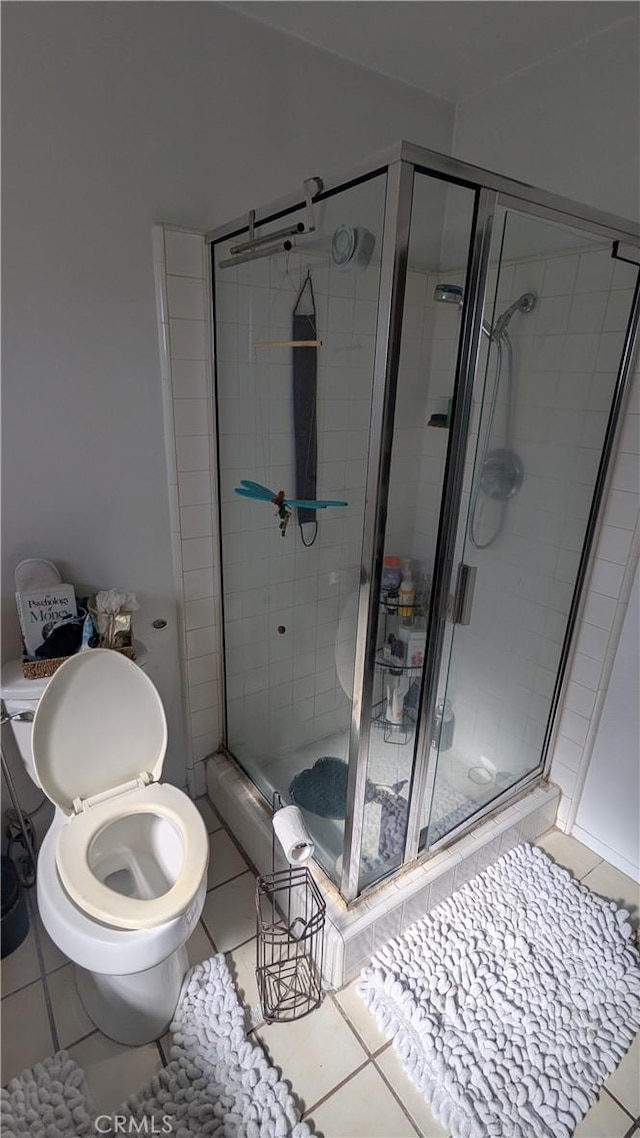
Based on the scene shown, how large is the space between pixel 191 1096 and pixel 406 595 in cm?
127

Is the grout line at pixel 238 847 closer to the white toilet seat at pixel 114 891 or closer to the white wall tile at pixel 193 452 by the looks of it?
the white toilet seat at pixel 114 891

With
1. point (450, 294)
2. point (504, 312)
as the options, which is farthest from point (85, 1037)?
point (504, 312)

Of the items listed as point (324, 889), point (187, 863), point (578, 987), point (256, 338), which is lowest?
point (578, 987)

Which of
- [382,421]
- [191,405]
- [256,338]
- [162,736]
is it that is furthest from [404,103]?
[162,736]

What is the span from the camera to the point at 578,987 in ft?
5.11

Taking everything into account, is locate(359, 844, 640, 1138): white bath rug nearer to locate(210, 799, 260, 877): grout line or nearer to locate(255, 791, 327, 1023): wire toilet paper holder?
locate(255, 791, 327, 1023): wire toilet paper holder

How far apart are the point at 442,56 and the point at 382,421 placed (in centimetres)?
135

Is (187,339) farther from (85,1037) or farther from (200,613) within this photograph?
(85,1037)

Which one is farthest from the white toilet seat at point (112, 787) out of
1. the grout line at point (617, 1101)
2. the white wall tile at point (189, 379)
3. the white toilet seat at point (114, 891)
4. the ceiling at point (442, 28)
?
the ceiling at point (442, 28)

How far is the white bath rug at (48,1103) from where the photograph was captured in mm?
1221

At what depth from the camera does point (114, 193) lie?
4.61 ft

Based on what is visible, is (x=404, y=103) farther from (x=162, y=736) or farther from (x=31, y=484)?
(x=162, y=736)

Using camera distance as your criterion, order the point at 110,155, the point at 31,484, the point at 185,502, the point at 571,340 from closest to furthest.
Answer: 1. the point at 110,155
2. the point at 31,484
3. the point at 571,340
4. the point at 185,502

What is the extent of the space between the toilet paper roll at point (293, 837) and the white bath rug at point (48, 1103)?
0.68m
